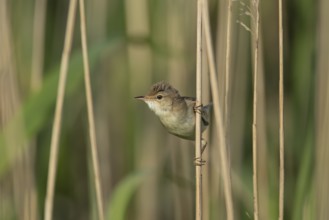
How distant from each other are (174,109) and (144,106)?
90cm

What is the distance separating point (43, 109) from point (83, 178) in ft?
3.93

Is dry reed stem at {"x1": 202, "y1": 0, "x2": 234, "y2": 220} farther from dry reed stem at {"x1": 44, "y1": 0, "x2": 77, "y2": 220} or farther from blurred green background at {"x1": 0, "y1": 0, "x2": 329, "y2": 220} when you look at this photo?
blurred green background at {"x1": 0, "y1": 0, "x2": 329, "y2": 220}

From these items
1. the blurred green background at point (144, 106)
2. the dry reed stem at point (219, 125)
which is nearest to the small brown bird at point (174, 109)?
the blurred green background at point (144, 106)

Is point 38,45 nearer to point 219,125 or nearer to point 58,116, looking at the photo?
point 58,116

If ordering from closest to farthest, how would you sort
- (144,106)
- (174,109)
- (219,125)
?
(219,125) < (174,109) < (144,106)

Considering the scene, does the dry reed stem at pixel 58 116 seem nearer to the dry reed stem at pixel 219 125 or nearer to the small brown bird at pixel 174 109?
the small brown bird at pixel 174 109

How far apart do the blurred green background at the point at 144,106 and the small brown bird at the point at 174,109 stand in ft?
0.51

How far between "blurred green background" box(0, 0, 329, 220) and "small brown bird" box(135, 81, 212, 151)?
16 cm

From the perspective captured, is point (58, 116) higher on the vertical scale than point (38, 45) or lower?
lower

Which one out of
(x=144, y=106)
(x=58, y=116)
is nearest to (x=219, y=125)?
(x=58, y=116)

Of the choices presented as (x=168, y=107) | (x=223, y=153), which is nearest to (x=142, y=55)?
(x=168, y=107)

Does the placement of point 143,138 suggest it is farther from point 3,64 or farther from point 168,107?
point 3,64

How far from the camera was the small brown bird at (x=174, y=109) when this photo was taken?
9.13ft

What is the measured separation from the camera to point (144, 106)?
3768 millimetres
